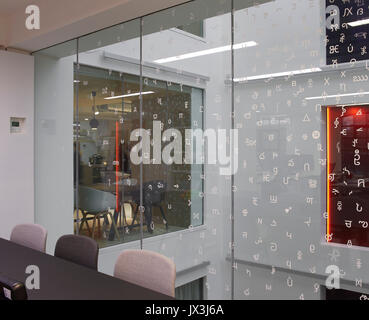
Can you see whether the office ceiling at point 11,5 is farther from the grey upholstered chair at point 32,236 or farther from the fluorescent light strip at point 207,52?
the grey upholstered chair at point 32,236

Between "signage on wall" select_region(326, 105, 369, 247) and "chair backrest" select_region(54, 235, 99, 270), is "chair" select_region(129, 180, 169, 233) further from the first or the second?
"signage on wall" select_region(326, 105, 369, 247)

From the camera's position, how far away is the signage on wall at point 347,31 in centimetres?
238

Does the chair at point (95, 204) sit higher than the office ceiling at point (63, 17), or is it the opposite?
the office ceiling at point (63, 17)

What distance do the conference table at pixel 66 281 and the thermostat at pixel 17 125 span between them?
2.35m

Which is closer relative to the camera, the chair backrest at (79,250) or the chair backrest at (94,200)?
the chair backrest at (79,250)

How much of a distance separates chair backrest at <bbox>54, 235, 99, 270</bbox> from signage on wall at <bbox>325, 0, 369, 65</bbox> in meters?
2.09

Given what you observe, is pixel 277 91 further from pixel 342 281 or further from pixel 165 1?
pixel 342 281

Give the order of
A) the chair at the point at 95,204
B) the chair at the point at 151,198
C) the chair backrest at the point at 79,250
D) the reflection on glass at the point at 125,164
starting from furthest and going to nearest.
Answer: the chair at the point at 95,204 → the chair at the point at 151,198 → the reflection on glass at the point at 125,164 → the chair backrest at the point at 79,250

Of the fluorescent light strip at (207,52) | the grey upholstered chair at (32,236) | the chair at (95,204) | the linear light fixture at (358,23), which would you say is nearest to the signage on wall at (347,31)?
the linear light fixture at (358,23)

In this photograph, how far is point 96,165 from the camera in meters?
4.36

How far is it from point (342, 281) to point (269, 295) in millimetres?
583

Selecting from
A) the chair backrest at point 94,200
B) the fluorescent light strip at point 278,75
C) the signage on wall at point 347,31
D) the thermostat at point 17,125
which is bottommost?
the chair backrest at point 94,200

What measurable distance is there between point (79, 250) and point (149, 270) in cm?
70
